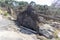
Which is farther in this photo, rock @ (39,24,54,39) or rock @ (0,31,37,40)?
rock @ (39,24,54,39)

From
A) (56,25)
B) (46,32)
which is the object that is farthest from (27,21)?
(56,25)

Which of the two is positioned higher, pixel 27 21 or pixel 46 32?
pixel 27 21

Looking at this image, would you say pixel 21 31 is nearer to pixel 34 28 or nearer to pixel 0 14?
pixel 34 28

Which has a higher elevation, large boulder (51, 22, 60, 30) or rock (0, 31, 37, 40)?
large boulder (51, 22, 60, 30)

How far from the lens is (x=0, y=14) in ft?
34.3

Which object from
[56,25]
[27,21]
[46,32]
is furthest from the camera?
[56,25]

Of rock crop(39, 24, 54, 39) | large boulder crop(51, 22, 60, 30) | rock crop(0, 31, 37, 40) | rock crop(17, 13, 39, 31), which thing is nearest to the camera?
rock crop(0, 31, 37, 40)

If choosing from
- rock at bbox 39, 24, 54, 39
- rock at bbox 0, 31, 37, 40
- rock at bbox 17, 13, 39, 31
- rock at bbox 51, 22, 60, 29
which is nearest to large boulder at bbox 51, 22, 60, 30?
rock at bbox 51, 22, 60, 29

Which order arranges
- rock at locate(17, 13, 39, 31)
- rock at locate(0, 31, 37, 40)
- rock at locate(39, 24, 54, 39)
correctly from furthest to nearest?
1. rock at locate(17, 13, 39, 31)
2. rock at locate(39, 24, 54, 39)
3. rock at locate(0, 31, 37, 40)

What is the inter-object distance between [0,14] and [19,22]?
179cm

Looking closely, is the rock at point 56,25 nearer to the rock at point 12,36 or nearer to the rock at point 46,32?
the rock at point 46,32

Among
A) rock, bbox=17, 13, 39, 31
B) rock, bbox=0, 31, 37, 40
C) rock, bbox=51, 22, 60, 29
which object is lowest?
rock, bbox=0, 31, 37, 40

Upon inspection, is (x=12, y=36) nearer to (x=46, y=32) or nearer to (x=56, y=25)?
(x=46, y=32)

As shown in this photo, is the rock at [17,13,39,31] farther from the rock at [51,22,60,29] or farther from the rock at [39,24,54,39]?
the rock at [51,22,60,29]
